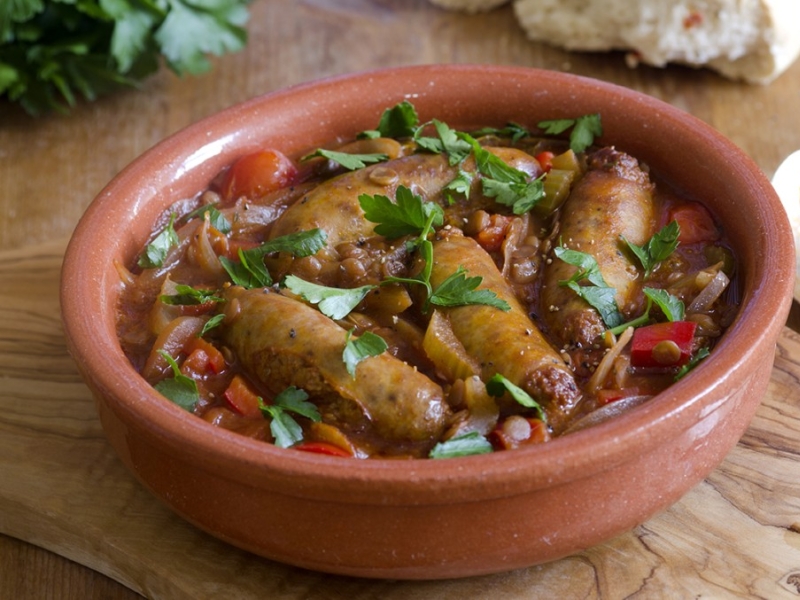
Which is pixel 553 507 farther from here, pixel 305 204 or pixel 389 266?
pixel 305 204

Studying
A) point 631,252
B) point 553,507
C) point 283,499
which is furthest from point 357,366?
point 631,252

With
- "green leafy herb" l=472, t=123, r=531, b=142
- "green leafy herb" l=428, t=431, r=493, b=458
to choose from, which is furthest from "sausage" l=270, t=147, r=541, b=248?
"green leafy herb" l=428, t=431, r=493, b=458

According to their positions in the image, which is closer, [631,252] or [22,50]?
[631,252]

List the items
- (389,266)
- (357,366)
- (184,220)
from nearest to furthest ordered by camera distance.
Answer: (357,366) < (389,266) < (184,220)

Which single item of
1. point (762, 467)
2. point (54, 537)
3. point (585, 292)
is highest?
point (585, 292)

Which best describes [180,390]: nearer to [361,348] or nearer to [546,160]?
[361,348]

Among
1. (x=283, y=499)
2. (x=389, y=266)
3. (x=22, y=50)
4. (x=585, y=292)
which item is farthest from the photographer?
(x=22, y=50)
